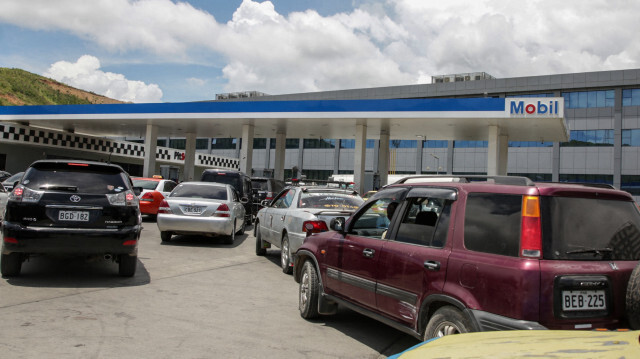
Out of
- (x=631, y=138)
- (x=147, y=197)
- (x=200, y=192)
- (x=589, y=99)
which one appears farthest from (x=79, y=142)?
(x=631, y=138)

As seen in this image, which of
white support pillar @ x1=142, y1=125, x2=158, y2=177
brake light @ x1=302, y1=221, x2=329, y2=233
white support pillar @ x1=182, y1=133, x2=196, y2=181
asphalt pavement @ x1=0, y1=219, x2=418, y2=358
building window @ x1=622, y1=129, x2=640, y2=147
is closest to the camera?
asphalt pavement @ x1=0, y1=219, x2=418, y2=358

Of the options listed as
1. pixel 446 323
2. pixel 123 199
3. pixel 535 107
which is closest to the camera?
pixel 446 323

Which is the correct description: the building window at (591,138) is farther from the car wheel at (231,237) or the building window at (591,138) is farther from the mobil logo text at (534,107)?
the car wheel at (231,237)

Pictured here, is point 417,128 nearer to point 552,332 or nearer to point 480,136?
point 480,136

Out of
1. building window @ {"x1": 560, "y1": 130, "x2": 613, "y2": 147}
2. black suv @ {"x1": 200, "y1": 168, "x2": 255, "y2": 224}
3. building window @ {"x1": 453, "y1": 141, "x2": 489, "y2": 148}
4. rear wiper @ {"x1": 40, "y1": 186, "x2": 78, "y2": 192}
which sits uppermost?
building window @ {"x1": 560, "y1": 130, "x2": 613, "y2": 147}

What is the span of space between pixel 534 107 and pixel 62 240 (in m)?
20.2

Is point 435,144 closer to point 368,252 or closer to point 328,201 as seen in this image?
point 328,201

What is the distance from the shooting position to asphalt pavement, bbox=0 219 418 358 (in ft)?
14.9

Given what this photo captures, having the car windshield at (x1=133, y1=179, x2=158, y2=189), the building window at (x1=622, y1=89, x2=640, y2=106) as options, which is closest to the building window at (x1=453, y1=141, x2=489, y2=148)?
the building window at (x1=622, y1=89, x2=640, y2=106)

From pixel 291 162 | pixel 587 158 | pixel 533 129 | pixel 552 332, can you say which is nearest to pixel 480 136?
pixel 533 129

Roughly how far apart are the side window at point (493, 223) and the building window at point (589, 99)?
48743mm

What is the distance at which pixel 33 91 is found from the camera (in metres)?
78.9

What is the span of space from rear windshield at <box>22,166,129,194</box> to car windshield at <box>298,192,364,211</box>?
3.15 metres

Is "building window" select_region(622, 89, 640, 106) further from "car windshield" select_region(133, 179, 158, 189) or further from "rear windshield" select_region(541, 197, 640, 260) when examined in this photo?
"rear windshield" select_region(541, 197, 640, 260)
